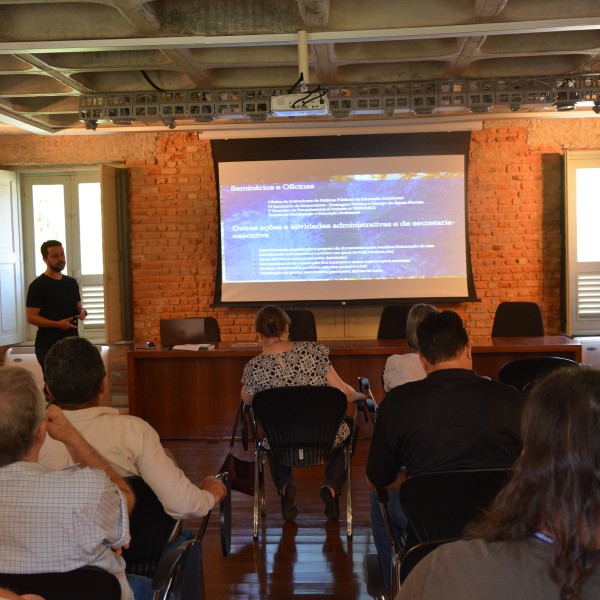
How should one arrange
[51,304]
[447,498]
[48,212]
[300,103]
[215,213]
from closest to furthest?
[447,498], [300,103], [51,304], [215,213], [48,212]

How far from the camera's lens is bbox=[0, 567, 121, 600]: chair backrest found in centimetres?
180

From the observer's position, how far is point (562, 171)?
877 cm

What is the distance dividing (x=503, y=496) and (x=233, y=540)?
3.48 meters

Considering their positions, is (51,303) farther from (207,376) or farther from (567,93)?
(567,93)

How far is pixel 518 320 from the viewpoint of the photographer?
705cm

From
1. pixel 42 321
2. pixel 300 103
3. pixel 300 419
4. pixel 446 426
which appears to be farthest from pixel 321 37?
pixel 446 426

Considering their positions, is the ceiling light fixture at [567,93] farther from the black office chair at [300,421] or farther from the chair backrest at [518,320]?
the black office chair at [300,421]

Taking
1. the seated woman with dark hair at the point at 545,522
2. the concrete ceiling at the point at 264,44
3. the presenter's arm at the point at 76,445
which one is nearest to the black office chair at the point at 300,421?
the presenter's arm at the point at 76,445

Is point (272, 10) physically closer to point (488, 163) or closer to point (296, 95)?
point (296, 95)

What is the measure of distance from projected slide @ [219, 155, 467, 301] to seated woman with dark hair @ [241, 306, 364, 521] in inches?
162

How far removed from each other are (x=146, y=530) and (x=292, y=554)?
1.75 metres

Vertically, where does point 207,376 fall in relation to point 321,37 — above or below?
below

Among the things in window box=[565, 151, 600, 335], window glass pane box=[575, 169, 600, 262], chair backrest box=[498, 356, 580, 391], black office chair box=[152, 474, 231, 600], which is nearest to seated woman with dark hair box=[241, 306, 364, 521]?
chair backrest box=[498, 356, 580, 391]

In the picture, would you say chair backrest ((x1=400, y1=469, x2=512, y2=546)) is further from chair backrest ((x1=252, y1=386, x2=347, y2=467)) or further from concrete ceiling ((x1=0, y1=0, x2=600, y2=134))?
concrete ceiling ((x1=0, y1=0, x2=600, y2=134))
